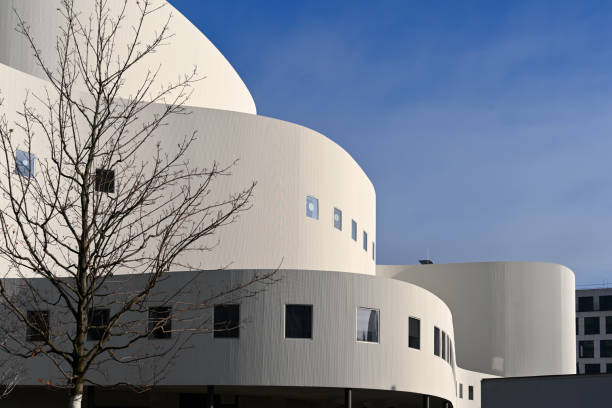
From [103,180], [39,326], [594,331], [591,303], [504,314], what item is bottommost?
[39,326]

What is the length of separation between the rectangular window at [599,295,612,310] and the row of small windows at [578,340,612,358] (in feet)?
12.9

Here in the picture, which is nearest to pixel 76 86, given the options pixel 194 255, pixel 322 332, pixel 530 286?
pixel 194 255

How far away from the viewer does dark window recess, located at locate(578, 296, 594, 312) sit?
101 m

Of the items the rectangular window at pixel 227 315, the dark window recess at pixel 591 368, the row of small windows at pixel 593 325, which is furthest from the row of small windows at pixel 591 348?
the rectangular window at pixel 227 315

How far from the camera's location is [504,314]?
48.7m

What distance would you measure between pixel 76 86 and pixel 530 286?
2871 centimetres

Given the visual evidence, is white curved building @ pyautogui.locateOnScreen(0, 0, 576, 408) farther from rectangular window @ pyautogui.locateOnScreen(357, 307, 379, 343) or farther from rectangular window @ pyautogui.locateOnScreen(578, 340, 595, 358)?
Answer: rectangular window @ pyautogui.locateOnScreen(578, 340, 595, 358)

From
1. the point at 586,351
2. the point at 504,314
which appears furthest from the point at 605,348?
the point at 504,314

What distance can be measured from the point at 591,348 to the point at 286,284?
3143 inches

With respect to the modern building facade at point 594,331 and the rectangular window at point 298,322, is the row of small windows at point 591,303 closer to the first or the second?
the modern building facade at point 594,331

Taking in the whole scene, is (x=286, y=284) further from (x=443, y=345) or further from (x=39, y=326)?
(x=39, y=326)

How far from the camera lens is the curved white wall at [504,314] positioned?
159 feet

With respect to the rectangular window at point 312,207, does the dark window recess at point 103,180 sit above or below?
below

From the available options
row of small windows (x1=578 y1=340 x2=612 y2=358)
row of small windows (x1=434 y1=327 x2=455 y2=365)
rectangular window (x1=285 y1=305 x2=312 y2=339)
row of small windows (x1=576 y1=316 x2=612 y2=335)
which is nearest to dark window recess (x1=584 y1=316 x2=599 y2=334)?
row of small windows (x1=576 y1=316 x2=612 y2=335)
